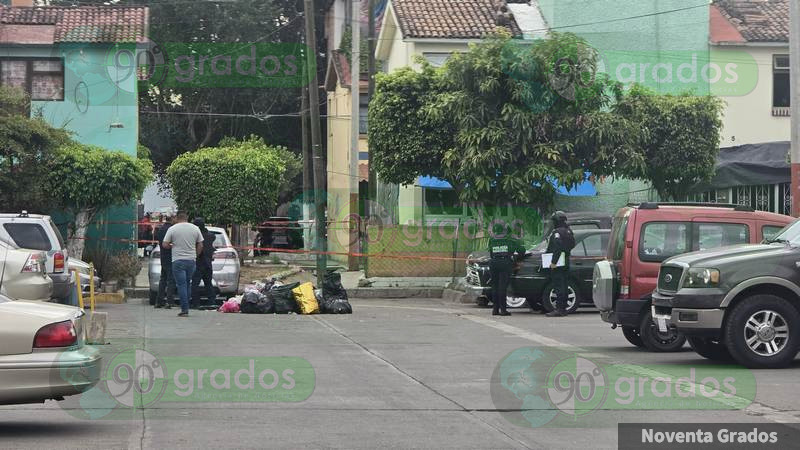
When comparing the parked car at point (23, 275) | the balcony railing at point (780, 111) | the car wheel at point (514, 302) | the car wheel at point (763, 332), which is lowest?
the car wheel at point (514, 302)

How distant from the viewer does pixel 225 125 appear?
58438 millimetres

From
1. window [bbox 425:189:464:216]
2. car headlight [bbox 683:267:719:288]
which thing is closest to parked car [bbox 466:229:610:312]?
car headlight [bbox 683:267:719:288]

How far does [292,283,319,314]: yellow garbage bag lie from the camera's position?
22656 millimetres

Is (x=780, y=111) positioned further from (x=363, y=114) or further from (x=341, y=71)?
(x=341, y=71)

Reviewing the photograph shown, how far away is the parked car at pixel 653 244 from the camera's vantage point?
50.8ft

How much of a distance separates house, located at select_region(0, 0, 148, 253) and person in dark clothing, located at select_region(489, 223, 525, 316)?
1422cm

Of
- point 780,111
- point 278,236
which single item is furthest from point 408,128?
point 278,236

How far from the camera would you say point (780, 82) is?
35625 mm

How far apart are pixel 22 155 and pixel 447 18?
1454 cm

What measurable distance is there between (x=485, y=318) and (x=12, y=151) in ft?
36.6

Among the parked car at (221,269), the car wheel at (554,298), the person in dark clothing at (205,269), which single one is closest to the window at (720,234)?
the car wheel at (554,298)

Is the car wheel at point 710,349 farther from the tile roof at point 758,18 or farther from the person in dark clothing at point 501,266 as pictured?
the tile roof at point 758,18

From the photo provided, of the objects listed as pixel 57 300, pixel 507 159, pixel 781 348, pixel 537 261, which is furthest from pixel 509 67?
pixel 781 348

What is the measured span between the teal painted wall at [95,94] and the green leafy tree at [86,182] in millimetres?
5671
